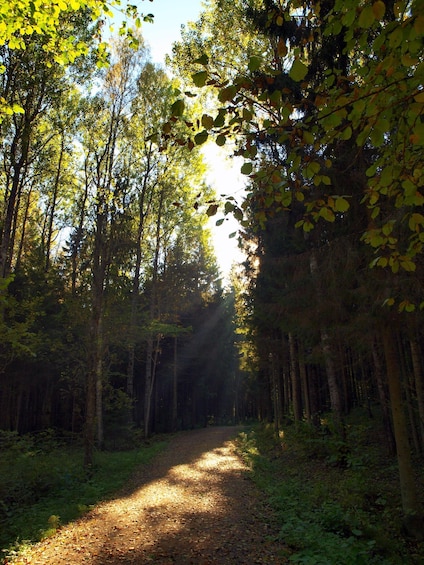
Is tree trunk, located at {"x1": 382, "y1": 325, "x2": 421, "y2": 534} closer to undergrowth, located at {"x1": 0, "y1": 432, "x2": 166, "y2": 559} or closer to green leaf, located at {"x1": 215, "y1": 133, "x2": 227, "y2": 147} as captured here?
green leaf, located at {"x1": 215, "y1": 133, "x2": 227, "y2": 147}

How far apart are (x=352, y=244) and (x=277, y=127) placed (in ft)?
18.2

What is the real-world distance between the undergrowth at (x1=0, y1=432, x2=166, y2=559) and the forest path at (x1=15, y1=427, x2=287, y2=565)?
0.34 meters

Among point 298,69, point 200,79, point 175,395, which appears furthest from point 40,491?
point 175,395

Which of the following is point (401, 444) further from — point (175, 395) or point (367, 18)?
point (175, 395)

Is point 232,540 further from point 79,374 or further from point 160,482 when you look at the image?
point 79,374

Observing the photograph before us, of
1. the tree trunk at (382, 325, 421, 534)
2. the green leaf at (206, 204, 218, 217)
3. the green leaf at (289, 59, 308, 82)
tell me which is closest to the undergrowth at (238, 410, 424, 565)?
the tree trunk at (382, 325, 421, 534)

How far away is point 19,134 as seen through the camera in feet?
37.0

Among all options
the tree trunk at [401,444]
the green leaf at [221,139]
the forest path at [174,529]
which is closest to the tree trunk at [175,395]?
the forest path at [174,529]

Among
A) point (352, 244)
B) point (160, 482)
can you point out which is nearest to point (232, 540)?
point (160, 482)

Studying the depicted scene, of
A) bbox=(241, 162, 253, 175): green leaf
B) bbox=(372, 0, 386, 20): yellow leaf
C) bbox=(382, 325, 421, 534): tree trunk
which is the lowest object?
bbox=(382, 325, 421, 534): tree trunk

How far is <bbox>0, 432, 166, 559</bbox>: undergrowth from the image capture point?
5988 millimetres

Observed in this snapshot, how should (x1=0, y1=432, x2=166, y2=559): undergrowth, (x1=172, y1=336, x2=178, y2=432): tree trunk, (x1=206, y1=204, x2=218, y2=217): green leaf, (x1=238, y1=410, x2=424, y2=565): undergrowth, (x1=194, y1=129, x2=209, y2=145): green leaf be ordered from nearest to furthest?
(x1=194, y1=129, x2=209, y2=145): green leaf → (x1=206, y1=204, x2=218, y2=217): green leaf → (x1=238, y1=410, x2=424, y2=565): undergrowth → (x1=0, y1=432, x2=166, y2=559): undergrowth → (x1=172, y1=336, x2=178, y2=432): tree trunk

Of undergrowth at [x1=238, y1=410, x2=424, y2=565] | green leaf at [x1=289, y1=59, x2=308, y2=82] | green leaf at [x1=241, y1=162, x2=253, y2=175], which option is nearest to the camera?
green leaf at [x1=289, y1=59, x2=308, y2=82]

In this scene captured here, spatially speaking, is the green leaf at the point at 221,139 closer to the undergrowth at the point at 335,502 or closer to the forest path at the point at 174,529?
the undergrowth at the point at 335,502
